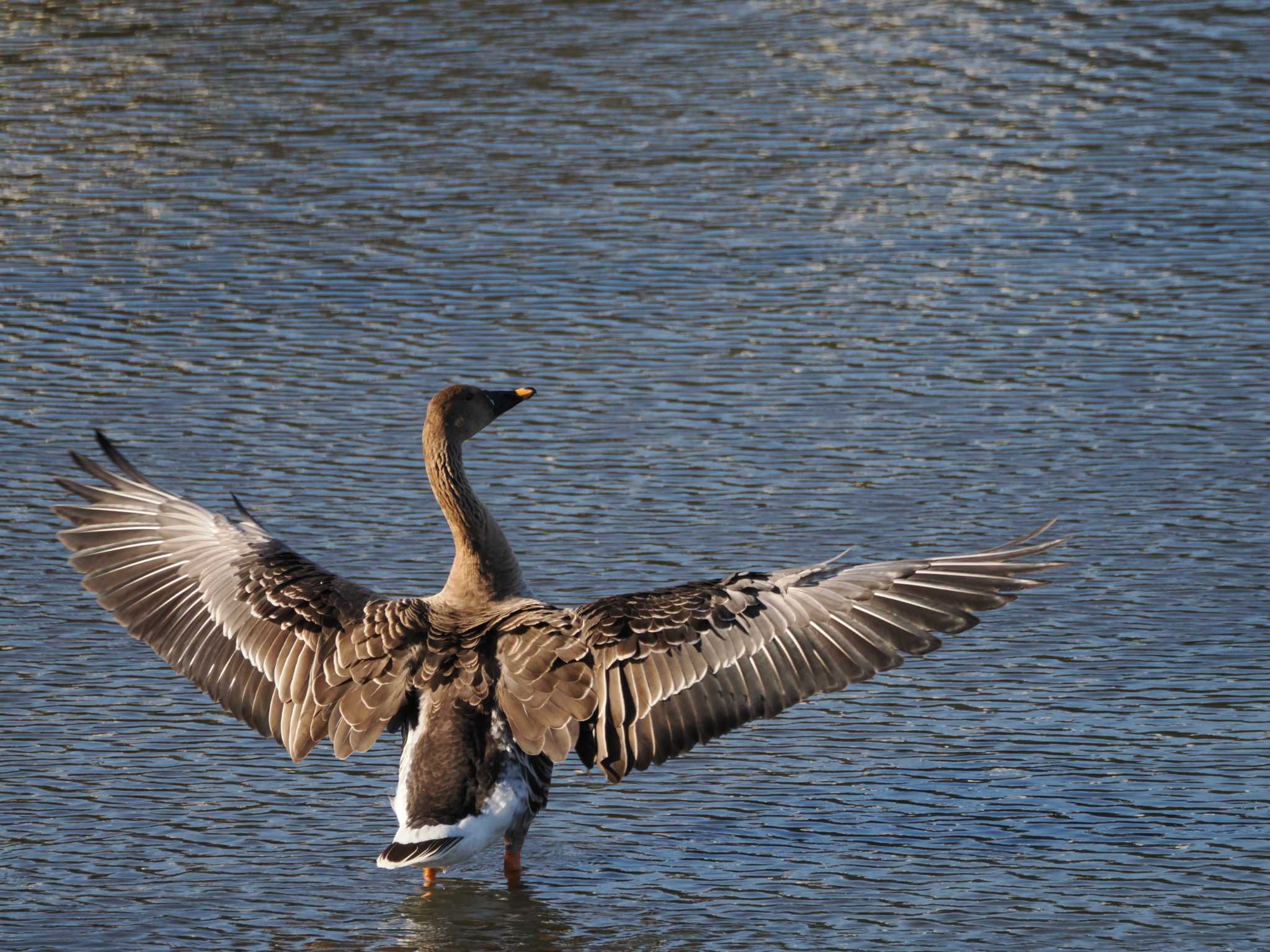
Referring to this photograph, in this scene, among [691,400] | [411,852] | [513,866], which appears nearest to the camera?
[411,852]

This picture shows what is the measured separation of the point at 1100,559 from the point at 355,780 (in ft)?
11.9

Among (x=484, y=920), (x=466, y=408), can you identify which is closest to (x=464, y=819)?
(x=484, y=920)

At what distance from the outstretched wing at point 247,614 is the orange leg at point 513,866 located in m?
0.63

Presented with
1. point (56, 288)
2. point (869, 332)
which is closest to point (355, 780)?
point (869, 332)

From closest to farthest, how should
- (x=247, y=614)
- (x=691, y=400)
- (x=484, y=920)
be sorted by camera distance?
(x=484, y=920)
(x=247, y=614)
(x=691, y=400)

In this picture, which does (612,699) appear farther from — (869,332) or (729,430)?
(869,332)

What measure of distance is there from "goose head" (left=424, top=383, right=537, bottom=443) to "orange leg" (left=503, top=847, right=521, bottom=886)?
167cm

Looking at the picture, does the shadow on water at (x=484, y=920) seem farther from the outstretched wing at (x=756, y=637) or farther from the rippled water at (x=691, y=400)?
the outstretched wing at (x=756, y=637)

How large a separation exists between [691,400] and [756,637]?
5070 millimetres

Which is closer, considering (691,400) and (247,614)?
(247,614)

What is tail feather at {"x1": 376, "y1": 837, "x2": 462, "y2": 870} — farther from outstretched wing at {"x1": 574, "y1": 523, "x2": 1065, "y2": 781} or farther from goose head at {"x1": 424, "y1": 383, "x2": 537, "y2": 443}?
goose head at {"x1": 424, "y1": 383, "x2": 537, "y2": 443}

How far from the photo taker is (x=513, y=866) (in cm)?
720

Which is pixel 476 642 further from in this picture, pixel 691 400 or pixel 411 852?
pixel 691 400

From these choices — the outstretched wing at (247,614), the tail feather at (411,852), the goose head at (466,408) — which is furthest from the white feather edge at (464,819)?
the goose head at (466,408)
